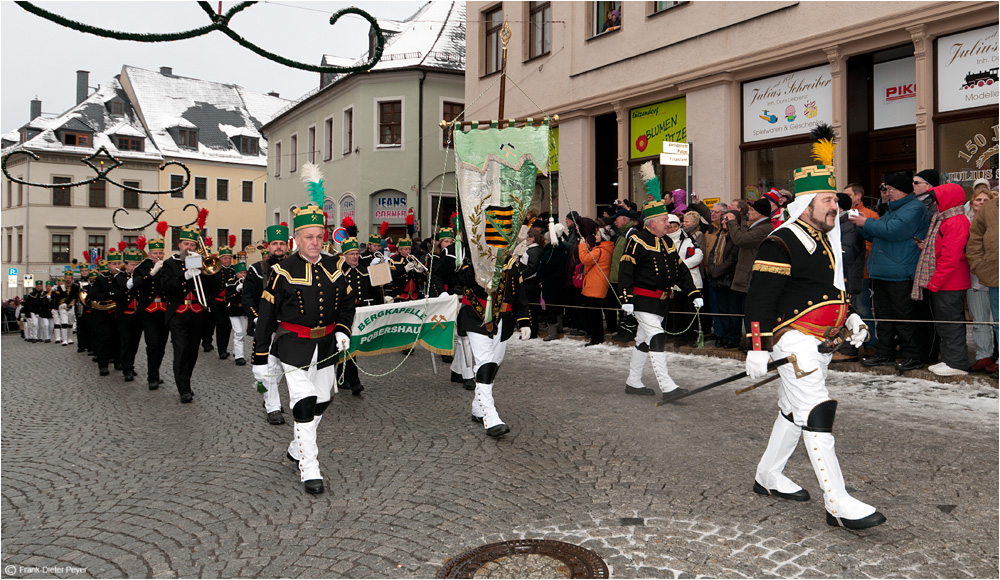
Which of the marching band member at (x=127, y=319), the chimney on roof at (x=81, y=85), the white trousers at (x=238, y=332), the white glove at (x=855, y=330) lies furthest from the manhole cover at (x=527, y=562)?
the chimney on roof at (x=81, y=85)

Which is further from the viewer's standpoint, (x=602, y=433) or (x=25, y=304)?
(x=25, y=304)

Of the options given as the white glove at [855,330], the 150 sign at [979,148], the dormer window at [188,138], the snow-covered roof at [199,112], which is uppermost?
the snow-covered roof at [199,112]

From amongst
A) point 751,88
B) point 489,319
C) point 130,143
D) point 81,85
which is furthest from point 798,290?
point 81,85

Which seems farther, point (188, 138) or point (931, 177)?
point (188, 138)

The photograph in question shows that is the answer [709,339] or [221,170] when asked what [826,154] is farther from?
[221,170]

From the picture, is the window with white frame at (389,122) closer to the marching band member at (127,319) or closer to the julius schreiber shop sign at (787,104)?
the julius schreiber shop sign at (787,104)

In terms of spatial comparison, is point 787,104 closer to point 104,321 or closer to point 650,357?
point 650,357

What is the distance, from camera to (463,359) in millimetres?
10219

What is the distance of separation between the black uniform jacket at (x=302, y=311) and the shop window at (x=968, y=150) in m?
10.4

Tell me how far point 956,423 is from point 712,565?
406 centimetres

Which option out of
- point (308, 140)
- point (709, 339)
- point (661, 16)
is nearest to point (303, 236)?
point (709, 339)

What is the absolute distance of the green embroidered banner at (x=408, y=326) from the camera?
9305 mm

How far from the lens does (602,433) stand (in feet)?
22.4

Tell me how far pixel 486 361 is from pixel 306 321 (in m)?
2.07
